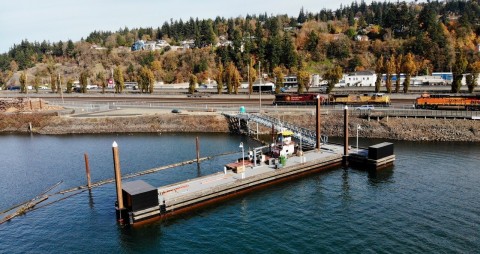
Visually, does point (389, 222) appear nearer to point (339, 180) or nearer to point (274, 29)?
point (339, 180)

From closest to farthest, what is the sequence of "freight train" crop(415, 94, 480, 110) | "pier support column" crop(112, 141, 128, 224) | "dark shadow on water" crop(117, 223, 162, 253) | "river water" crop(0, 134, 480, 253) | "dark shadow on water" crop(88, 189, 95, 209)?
"river water" crop(0, 134, 480, 253) < "dark shadow on water" crop(117, 223, 162, 253) < "pier support column" crop(112, 141, 128, 224) < "dark shadow on water" crop(88, 189, 95, 209) < "freight train" crop(415, 94, 480, 110)

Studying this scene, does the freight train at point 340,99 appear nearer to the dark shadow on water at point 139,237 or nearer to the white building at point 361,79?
the white building at point 361,79

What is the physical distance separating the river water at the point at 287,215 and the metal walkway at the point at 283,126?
32.5 feet

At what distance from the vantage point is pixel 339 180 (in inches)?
1662

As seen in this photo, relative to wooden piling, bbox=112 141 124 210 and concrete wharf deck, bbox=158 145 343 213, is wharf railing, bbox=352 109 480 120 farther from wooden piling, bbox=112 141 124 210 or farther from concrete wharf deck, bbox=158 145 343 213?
wooden piling, bbox=112 141 124 210

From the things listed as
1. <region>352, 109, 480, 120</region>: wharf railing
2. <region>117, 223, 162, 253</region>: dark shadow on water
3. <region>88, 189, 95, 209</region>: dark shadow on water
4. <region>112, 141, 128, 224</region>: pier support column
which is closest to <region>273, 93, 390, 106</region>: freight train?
<region>352, 109, 480, 120</region>: wharf railing

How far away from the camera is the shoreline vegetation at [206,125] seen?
58.9 metres

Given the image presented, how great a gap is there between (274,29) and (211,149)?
147 m

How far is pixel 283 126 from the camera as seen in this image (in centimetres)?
6012

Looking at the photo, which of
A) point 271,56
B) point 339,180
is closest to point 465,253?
point 339,180

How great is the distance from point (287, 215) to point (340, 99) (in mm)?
52221

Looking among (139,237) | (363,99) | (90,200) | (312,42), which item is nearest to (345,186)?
(139,237)

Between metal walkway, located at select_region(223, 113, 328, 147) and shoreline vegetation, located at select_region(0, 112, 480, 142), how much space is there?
13.3 feet

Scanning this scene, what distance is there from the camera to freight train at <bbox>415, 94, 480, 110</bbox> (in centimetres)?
6462
